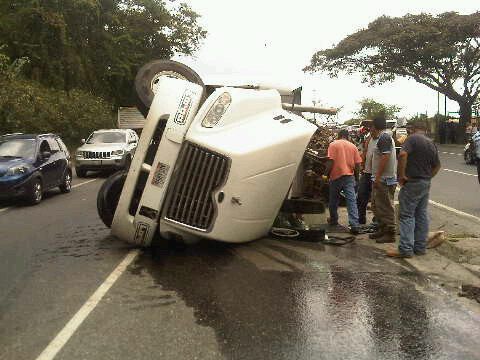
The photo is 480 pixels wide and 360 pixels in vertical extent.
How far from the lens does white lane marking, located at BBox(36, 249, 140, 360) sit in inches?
158

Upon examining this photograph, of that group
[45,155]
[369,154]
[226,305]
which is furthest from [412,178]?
[45,155]

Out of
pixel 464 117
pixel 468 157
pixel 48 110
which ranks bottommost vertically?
pixel 468 157

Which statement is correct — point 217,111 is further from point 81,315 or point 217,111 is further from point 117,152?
point 117,152

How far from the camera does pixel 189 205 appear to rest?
6.35 metres

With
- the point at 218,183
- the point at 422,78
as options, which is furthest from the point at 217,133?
the point at 422,78

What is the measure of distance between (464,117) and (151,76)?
36201 millimetres

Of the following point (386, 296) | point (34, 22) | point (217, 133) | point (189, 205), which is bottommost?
point (386, 296)

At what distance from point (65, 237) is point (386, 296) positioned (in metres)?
4.88

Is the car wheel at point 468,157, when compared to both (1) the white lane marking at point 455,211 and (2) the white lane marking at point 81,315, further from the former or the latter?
(2) the white lane marking at point 81,315

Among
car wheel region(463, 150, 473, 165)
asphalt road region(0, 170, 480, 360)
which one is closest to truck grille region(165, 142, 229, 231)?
asphalt road region(0, 170, 480, 360)

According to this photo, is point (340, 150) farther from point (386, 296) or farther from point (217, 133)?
point (386, 296)

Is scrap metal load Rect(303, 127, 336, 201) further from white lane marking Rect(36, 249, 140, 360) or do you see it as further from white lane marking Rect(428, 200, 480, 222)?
white lane marking Rect(36, 249, 140, 360)

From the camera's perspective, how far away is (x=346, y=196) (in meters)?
8.53

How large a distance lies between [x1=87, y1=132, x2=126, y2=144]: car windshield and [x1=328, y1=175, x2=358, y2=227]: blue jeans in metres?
12.3
